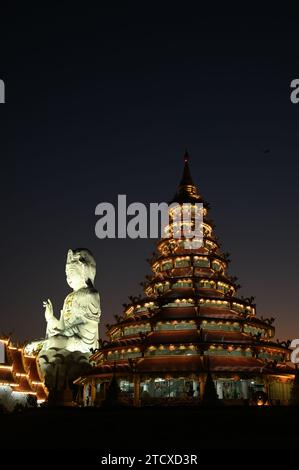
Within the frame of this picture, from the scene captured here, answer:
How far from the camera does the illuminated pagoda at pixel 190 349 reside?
3105 cm

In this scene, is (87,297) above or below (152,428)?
above

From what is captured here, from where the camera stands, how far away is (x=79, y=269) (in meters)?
48.7

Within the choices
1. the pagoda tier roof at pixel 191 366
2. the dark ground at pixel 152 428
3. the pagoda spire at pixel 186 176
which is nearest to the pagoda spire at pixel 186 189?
the pagoda spire at pixel 186 176

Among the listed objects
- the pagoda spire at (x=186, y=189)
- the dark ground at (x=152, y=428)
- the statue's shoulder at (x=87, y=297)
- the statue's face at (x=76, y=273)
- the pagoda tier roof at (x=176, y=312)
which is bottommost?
the dark ground at (x=152, y=428)

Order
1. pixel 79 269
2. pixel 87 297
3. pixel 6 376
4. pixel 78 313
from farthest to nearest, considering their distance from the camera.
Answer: pixel 79 269 < pixel 87 297 < pixel 78 313 < pixel 6 376

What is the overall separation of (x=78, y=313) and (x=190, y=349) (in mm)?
17947

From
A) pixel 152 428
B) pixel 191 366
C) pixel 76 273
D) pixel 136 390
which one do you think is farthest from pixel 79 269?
pixel 152 428

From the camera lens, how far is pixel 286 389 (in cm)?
3431

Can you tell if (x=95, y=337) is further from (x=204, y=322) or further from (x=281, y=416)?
(x=281, y=416)

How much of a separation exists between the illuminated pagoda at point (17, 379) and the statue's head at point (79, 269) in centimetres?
909

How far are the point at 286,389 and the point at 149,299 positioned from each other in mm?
12168

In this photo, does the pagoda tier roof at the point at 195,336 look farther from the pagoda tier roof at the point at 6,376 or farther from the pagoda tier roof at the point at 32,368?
the pagoda tier roof at the point at 32,368

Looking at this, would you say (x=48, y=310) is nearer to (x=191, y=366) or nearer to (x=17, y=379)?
(x=17, y=379)
